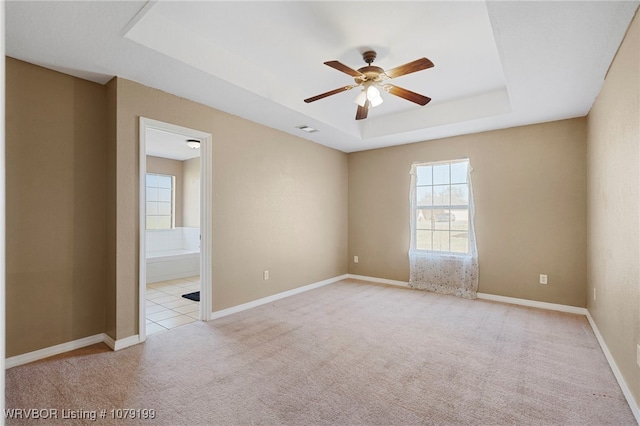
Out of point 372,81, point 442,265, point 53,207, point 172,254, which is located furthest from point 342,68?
point 172,254

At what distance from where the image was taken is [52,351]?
265cm

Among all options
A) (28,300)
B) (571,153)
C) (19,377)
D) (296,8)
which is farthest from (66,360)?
(571,153)

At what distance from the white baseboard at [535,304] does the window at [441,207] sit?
68cm

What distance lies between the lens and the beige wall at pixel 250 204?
287cm

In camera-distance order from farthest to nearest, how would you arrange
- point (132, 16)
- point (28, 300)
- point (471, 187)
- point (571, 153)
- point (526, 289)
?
1. point (471, 187)
2. point (526, 289)
3. point (571, 153)
4. point (28, 300)
5. point (132, 16)

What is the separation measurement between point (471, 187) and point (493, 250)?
36.8 inches

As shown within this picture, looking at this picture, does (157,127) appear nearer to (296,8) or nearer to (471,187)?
(296,8)

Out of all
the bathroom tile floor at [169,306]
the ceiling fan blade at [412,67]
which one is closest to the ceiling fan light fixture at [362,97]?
the ceiling fan blade at [412,67]

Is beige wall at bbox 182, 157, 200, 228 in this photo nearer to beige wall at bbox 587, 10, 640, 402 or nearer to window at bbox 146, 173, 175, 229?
window at bbox 146, 173, 175, 229

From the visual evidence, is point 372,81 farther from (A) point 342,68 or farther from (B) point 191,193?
(B) point 191,193

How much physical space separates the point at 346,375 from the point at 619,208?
234 cm

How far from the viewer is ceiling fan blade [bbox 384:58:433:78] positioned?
228cm

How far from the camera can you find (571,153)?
3.86 meters

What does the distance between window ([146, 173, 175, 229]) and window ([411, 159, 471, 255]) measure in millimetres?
5077
